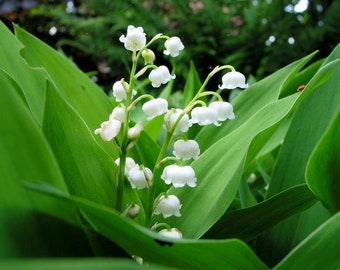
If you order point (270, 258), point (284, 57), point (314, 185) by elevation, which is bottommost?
point (284, 57)

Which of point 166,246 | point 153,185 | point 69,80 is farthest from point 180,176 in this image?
point 69,80

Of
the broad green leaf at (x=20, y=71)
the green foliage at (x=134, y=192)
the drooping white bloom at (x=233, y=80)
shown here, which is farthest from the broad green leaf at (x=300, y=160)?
the broad green leaf at (x=20, y=71)

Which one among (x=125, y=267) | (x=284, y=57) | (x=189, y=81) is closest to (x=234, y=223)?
(x=125, y=267)

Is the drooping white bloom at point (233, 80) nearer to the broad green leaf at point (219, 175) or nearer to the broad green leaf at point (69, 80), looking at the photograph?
the broad green leaf at point (219, 175)

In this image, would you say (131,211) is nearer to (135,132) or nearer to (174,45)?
(135,132)

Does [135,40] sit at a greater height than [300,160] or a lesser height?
greater

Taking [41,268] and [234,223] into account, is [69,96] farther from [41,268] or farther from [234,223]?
[41,268]

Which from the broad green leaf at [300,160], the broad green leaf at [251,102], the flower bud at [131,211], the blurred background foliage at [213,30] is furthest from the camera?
the blurred background foliage at [213,30]
